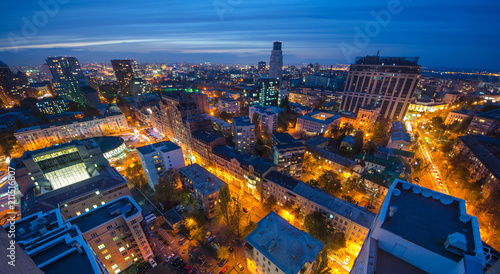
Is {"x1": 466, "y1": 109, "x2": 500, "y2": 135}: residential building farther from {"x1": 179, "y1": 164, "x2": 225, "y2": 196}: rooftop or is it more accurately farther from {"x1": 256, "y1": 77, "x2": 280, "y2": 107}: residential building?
{"x1": 179, "y1": 164, "x2": 225, "y2": 196}: rooftop

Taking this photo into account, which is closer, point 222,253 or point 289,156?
point 222,253

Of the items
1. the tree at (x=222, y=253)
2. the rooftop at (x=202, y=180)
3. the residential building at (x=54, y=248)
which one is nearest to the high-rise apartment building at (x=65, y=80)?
the rooftop at (x=202, y=180)

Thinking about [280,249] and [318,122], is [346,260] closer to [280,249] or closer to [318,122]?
[280,249]

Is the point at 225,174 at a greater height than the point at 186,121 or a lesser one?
lesser

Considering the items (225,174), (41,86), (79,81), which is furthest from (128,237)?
(41,86)


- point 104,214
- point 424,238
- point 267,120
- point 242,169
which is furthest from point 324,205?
point 267,120

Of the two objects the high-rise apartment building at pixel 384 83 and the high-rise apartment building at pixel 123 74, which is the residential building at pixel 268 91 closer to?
the high-rise apartment building at pixel 384 83

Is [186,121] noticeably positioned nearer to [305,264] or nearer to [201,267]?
[201,267]
